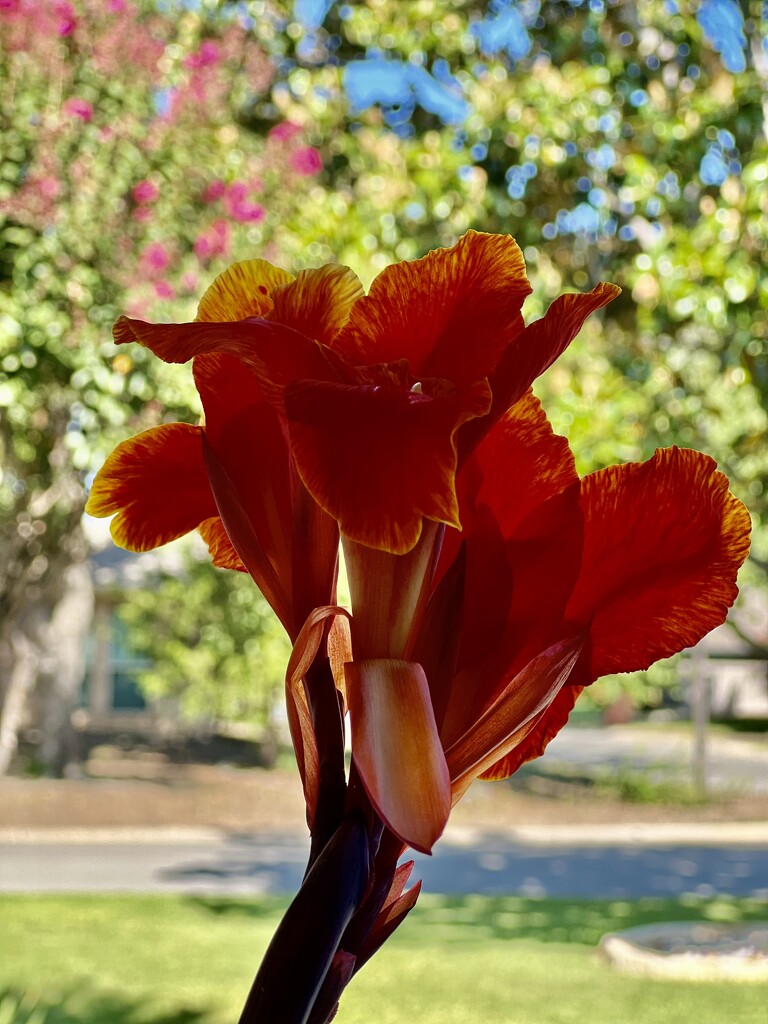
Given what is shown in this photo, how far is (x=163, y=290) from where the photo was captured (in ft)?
15.6

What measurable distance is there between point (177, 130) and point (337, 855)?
5161mm

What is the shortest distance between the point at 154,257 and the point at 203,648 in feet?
39.5

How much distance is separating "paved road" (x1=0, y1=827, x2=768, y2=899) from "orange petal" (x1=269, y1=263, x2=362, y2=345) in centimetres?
918

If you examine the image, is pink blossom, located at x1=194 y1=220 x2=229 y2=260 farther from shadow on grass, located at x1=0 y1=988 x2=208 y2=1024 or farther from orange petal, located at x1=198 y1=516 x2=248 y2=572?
orange petal, located at x1=198 y1=516 x2=248 y2=572

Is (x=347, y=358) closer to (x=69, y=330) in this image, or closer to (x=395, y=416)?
(x=395, y=416)

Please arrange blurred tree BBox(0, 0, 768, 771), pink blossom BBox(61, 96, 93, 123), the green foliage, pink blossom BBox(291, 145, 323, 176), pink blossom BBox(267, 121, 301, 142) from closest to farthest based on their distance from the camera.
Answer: blurred tree BBox(0, 0, 768, 771), pink blossom BBox(61, 96, 93, 123), pink blossom BBox(291, 145, 323, 176), pink blossom BBox(267, 121, 301, 142), the green foliage

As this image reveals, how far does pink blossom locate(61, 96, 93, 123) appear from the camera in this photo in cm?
469

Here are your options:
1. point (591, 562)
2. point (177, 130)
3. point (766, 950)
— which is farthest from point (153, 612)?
point (591, 562)

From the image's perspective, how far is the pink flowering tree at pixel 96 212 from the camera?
4.03m

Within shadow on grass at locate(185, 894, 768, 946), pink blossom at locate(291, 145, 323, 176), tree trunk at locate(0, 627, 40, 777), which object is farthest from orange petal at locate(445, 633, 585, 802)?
shadow on grass at locate(185, 894, 768, 946)

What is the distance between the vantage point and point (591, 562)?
513 millimetres

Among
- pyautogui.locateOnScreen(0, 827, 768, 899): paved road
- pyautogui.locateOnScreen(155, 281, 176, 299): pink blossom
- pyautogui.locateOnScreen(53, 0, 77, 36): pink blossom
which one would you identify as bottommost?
pyautogui.locateOnScreen(0, 827, 768, 899): paved road

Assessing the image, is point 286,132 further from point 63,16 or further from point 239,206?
point 63,16

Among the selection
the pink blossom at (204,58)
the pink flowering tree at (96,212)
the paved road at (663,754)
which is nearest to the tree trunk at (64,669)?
the paved road at (663,754)
